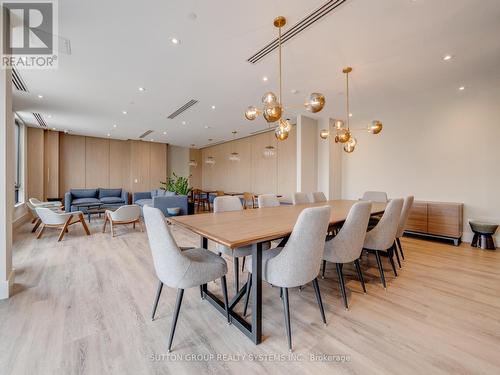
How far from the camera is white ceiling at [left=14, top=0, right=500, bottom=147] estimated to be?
2160mm

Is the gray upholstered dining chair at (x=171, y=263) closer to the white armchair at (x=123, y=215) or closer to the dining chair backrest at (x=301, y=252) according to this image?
the dining chair backrest at (x=301, y=252)

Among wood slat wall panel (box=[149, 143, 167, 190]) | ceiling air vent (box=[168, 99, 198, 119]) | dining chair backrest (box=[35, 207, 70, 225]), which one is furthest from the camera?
wood slat wall panel (box=[149, 143, 167, 190])

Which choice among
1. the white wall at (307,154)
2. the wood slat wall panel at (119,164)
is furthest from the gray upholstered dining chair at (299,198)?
the wood slat wall panel at (119,164)

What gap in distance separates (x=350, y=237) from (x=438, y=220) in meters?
3.47

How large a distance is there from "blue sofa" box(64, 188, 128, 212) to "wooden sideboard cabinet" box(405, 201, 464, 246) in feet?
26.6

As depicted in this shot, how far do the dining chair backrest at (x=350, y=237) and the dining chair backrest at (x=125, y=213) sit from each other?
4196 millimetres

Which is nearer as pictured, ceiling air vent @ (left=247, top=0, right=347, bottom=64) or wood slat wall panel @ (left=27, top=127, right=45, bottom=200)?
ceiling air vent @ (left=247, top=0, right=347, bottom=64)

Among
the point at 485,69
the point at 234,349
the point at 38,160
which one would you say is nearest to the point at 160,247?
the point at 234,349

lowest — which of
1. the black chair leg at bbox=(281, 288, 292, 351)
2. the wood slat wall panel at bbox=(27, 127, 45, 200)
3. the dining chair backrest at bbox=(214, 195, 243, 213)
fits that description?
the black chair leg at bbox=(281, 288, 292, 351)

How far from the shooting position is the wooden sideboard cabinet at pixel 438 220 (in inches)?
159

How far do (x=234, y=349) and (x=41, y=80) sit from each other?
5029 mm

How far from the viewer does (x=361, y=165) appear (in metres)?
5.69

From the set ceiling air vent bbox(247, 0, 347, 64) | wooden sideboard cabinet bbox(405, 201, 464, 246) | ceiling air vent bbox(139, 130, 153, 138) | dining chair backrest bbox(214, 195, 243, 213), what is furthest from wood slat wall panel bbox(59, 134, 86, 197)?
wooden sideboard cabinet bbox(405, 201, 464, 246)

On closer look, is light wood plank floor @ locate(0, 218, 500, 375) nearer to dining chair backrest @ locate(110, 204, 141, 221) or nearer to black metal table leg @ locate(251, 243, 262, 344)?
black metal table leg @ locate(251, 243, 262, 344)
